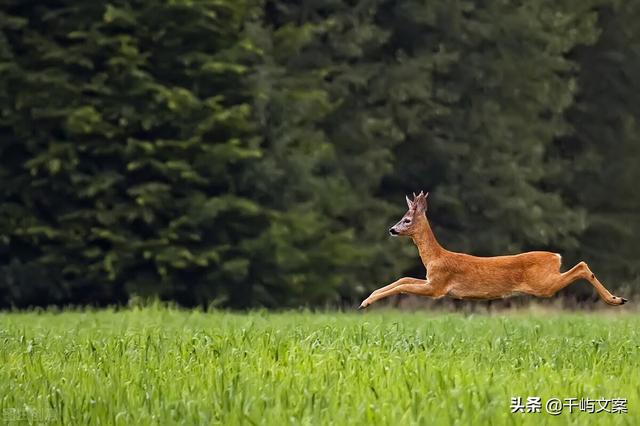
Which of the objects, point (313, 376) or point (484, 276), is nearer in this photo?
point (313, 376)

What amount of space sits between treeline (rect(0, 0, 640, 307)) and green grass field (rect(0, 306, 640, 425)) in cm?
943

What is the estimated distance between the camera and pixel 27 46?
2180 centimetres

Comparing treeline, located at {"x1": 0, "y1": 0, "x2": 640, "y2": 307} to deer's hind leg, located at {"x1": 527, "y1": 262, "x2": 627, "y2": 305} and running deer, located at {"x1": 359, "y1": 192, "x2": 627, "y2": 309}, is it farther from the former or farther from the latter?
deer's hind leg, located at {"x1": 527, "y1": 262, "x2": 627, "y2": 305}

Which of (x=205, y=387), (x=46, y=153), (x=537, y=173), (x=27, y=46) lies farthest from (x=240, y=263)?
(x=205, y=387)

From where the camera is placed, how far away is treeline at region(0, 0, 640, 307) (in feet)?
69.3

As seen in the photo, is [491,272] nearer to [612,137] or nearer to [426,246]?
[426,246]

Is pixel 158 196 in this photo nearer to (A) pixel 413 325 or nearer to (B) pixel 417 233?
(A) pixel 413 325

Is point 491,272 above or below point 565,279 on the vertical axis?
below

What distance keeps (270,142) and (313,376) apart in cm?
1488

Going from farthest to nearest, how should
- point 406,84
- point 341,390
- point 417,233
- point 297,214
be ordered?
point 406,84
point 297,214
point 417,233
point 341,390

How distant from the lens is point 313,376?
26.2ft

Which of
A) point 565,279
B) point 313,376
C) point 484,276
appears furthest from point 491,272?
point 313,376

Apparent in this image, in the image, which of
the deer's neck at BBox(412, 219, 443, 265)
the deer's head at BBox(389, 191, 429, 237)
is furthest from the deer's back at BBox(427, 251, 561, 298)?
the deer's head at BBox(389, 191, 429, 237)

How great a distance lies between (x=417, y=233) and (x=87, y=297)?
40.3 feet
